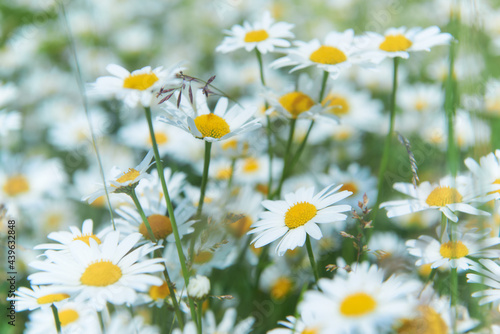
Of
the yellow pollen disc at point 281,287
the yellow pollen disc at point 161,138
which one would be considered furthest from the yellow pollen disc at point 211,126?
the yellow pollen disc at point 161,138

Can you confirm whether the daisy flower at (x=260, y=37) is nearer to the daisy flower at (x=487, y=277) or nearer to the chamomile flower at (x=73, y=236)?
the chamomile flower at (x=73, y=236)

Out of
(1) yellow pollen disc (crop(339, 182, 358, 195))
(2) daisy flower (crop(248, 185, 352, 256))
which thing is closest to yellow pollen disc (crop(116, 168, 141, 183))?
(2) daisy flower (crop(248, 185, 352, 256))

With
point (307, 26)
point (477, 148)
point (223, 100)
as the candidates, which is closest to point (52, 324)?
point (223, 100)

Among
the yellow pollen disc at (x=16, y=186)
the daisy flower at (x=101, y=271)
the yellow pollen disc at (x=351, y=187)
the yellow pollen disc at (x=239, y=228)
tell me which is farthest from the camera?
the yellow pollen disc at (x=16, y=186)

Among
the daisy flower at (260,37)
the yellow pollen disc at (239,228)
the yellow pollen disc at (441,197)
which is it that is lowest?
the yellow pollen disc at (239,228)

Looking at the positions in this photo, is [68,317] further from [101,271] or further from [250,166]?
[250,166]

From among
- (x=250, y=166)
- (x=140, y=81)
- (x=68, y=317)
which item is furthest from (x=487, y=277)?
(x=250, y=166)

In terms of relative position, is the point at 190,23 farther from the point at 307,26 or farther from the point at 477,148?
the point at 477,148
